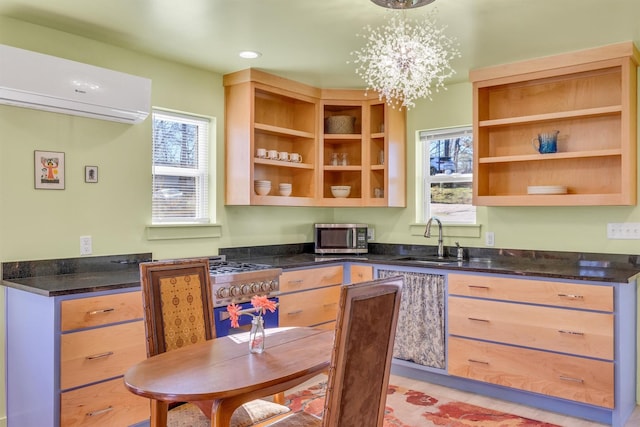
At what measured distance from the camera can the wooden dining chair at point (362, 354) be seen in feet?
4.84

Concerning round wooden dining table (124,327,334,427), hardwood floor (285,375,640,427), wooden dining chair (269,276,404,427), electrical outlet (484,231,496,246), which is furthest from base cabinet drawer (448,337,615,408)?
wooden dining chair (269,276,404,427)

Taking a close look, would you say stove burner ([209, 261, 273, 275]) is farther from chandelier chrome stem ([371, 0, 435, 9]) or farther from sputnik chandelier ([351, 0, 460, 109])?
chandelier chrome stem ([371, 0, 435, 9])

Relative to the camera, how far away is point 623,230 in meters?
3.45

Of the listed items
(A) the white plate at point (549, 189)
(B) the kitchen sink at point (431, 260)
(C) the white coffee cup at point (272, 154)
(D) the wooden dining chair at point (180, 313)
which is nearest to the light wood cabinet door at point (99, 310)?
(D) the wooden dining chair at point (180, 313)

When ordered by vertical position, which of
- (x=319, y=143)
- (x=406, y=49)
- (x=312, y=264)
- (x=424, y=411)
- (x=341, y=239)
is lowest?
(x=424, y=411)

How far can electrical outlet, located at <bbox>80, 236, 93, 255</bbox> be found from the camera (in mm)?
3166

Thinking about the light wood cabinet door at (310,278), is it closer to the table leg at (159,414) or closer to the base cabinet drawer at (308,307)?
the base cabinet drawer at (308,307)

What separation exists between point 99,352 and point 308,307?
1671 millimetres

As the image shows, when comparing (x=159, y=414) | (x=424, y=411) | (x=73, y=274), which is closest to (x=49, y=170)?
(x=73, y=274)

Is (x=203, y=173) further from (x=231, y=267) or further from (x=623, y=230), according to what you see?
(x=623, y=230)

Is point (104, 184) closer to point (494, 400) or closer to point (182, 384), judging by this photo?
point (182, 384)

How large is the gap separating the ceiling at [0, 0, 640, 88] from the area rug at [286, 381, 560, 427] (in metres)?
2.35

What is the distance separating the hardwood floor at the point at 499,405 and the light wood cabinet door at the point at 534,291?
698 mm

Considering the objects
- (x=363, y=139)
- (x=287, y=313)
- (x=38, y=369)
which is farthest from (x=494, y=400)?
(x=38, y=369)
